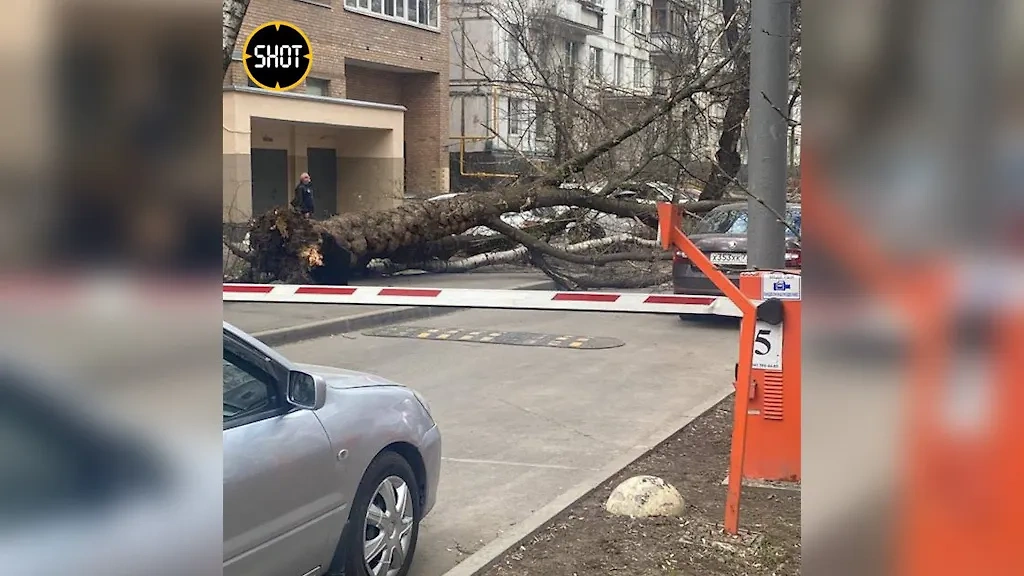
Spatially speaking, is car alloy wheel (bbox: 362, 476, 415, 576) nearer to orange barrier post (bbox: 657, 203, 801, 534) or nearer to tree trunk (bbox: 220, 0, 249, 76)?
orange barrier post (bbox: 657, 203, 801, 534)

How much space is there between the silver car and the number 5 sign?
195cm

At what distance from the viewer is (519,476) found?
22.9 ft

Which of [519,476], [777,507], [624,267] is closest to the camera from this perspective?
[777,507]

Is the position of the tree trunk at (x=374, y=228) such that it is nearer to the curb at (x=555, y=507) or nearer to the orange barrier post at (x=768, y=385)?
the curb at (x=555, y=507)

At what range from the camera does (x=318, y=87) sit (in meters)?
30.2

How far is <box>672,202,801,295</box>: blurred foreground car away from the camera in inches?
519

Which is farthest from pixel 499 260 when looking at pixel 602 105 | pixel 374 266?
pixel 602 105

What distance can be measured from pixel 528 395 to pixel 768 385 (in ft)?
12.9

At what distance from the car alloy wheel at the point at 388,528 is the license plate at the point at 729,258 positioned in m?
8.75

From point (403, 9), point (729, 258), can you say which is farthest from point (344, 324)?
point (403, 9)

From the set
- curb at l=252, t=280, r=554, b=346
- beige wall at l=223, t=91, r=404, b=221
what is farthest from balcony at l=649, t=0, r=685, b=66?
beige wall at l=223, t=91, r=404, b=221
